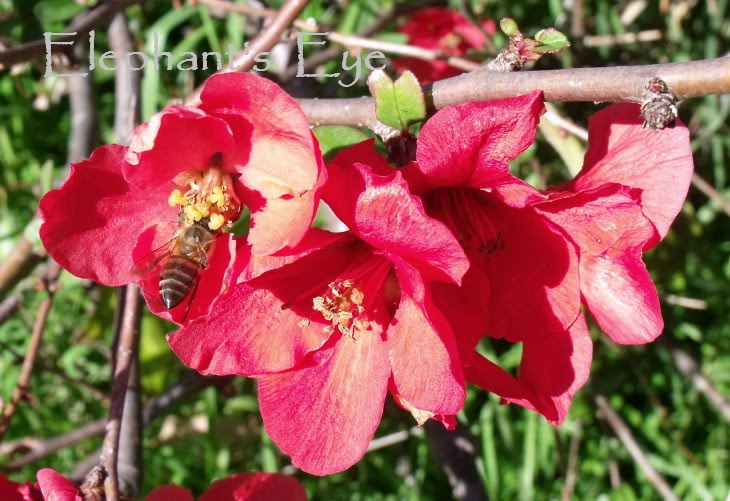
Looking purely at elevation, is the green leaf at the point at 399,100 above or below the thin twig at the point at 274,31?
above

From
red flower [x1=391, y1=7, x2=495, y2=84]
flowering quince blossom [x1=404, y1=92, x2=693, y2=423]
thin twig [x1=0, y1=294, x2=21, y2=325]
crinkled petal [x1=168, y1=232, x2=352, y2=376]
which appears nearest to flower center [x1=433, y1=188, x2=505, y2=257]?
flowering quince blossom [x1=404, y1=92, x2=693, y2=423]

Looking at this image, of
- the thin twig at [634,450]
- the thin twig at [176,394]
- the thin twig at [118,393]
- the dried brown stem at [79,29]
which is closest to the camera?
the thin twig at [118,393]

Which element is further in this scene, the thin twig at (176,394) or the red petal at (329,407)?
the thin twig at (176,394)

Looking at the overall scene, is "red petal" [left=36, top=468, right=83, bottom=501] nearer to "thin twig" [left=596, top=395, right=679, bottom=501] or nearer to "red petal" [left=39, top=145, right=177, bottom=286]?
"red petal" [left=39, top=145, right=177, bottom=286]

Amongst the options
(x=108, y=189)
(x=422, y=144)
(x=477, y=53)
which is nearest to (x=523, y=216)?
(x=422, y=144)

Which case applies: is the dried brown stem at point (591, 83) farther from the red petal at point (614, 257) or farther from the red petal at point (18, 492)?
the red petal at point (18, 492)

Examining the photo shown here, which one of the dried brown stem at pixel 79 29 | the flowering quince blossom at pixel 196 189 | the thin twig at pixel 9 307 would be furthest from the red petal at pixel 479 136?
the thin twig at pixel 9 307

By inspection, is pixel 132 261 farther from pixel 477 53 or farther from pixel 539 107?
pixel 477 53

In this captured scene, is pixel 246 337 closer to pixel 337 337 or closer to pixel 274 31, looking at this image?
pixel 337 337
